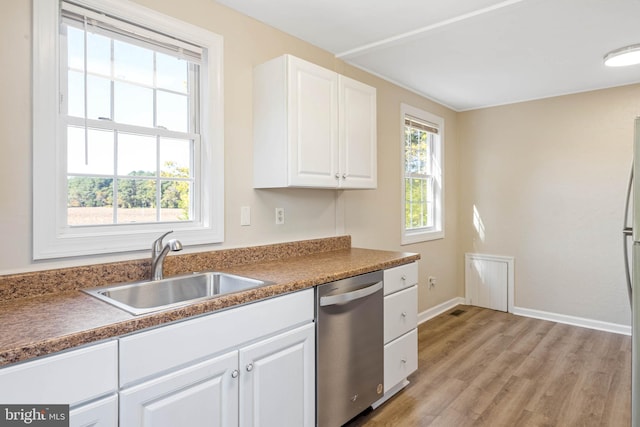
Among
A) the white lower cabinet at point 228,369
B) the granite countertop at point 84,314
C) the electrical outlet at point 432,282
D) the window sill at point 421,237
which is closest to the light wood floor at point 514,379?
the electrical outlet at point 432,282

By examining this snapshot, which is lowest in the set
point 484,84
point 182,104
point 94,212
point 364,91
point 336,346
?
point 336,346

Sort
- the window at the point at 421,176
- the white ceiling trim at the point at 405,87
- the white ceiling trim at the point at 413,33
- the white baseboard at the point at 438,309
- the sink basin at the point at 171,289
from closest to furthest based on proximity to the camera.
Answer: the sink basin at the point at 171,289
the white ceiling trim at the point at 413,33
the white ceiling trim at the point at 405,87
the window at the point at 421,176
the white baseboard at the point at 438,309

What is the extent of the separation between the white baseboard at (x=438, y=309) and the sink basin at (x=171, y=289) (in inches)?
98.2

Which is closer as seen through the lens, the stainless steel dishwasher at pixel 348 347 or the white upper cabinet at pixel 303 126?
the stainless steel dishwasher at pixel 348 347

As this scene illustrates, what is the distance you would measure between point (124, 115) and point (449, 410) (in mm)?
2425

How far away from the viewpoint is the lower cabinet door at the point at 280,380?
1494mm

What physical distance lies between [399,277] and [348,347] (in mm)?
607

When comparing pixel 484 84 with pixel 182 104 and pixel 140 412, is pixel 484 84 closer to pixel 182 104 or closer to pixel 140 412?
pixel 182 104

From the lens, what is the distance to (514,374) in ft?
8.84

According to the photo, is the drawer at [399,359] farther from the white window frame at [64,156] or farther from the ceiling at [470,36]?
the ceiling at [470,36]

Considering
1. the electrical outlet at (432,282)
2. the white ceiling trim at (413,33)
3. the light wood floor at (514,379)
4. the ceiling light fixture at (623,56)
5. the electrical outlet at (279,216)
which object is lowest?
the light wood floor at (514,379)

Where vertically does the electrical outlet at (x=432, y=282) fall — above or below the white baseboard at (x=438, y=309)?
above

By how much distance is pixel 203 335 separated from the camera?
1.34m

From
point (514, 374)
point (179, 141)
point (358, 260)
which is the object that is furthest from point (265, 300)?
point (514, 374)
